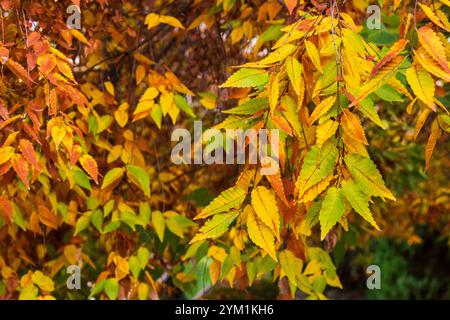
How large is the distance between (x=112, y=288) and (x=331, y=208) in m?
1.23

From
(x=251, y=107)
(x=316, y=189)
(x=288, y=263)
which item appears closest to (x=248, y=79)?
(x=251, y=107)

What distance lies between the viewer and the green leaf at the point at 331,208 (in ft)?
4.46

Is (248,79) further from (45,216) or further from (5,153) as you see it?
(45,216)

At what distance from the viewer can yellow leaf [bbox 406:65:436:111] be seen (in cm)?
118

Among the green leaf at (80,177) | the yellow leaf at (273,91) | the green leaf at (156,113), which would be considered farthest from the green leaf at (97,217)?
the yellow leaf at (273,91)

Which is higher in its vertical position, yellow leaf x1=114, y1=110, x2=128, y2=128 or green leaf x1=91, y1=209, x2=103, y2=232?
yellow leaf x1=114, y1=110, x2=128, y2=128

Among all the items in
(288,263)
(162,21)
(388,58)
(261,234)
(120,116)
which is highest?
(162,21)

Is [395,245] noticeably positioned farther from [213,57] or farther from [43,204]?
[43,204]

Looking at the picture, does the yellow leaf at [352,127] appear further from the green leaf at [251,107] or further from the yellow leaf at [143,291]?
the yellow leaf at [143,291]

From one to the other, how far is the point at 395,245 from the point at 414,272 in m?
0.45

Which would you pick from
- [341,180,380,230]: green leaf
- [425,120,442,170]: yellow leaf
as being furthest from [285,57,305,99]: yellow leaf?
[425,120,442,170]: yellow leaf

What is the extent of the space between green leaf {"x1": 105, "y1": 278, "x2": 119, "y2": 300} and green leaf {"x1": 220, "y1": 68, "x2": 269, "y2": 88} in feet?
3.77

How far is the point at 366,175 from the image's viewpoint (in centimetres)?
138

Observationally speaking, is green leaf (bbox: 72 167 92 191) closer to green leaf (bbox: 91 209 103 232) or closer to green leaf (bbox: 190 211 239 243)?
green leaf (bbox: 91 209 103 232)
